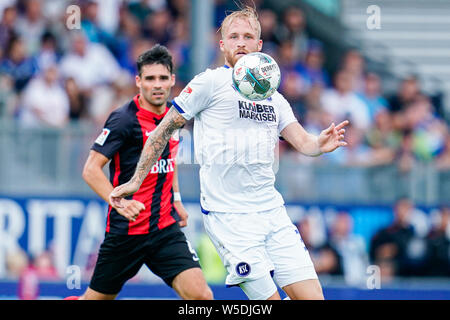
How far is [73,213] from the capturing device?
485 inches

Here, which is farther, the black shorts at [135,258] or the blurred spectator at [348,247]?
the blurred spectator at [348,247]

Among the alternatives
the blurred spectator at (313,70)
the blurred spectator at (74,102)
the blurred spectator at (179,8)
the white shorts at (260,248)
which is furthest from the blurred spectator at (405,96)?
the white shorts at (260,248)

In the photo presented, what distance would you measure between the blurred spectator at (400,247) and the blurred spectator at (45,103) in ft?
16.4

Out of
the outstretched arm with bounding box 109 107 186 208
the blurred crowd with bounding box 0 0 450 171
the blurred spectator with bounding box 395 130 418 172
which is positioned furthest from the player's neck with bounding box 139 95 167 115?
the blurred spectator with bounding box 395 130 418 172

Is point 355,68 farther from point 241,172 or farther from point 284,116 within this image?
point 241,172

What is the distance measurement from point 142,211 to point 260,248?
4.40ft

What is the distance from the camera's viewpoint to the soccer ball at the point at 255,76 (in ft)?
19.7

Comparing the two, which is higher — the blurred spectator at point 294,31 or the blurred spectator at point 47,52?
the blurred spectator at point 294,31

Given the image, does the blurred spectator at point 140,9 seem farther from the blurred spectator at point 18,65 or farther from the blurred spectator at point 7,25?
the blurred spectator at point 18,65

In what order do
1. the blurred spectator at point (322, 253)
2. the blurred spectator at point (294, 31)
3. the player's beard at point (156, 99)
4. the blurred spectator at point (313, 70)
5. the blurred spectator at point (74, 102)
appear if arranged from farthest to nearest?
the blurred spectator at point (294, 31), the blurred spectator at point (313, 70), the blurred spectator at point (74, 102), the blurred spectator at point (322, 253), the player's beard at point (156, 99)

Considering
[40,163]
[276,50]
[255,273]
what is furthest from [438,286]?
[255,273]

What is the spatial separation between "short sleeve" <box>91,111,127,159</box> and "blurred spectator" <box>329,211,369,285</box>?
20.1 ft

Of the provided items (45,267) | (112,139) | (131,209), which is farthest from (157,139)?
(45,267)

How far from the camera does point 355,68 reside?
1516cm
